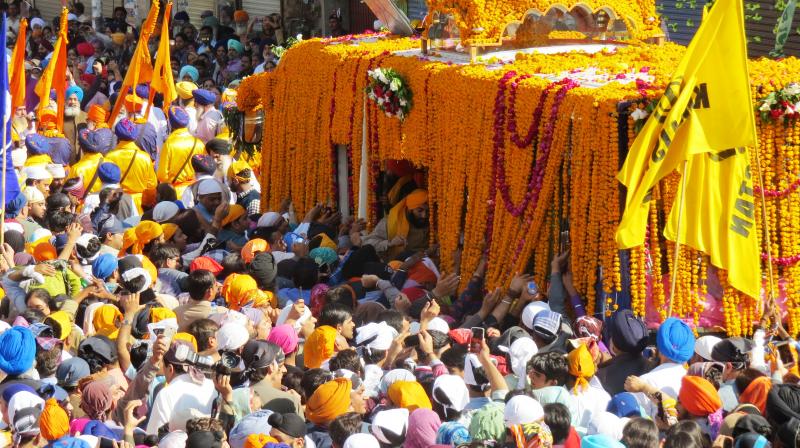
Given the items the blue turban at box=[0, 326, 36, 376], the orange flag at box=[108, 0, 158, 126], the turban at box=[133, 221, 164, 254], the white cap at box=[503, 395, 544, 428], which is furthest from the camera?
the orange flag at box=[108, 0, 158, 126]

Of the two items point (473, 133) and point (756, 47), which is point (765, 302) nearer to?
point (473, 133)

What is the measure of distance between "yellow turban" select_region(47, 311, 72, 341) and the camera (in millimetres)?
1602

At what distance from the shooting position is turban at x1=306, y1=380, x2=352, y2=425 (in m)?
7.58

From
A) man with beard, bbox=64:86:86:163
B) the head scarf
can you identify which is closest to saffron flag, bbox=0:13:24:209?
man with beard, bbox=64:86:86:163

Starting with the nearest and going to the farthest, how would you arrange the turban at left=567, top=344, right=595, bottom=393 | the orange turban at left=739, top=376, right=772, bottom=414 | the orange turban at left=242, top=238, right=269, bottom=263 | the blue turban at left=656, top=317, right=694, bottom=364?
the orange turban at left=739, top=376, right=772, bottom=414 < the turban at left=567, top=344, right=595, bottom=393 < the blue turban at left=656, top=317, right=694, bottom=364 < the orange turban at left=242, top=238, right=269, bottom=263

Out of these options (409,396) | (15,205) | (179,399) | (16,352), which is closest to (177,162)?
(15,205)

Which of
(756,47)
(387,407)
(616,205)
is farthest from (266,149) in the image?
(387,407)

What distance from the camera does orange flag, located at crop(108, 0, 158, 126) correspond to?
16.2 metres

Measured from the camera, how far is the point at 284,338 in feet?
A: 29.1

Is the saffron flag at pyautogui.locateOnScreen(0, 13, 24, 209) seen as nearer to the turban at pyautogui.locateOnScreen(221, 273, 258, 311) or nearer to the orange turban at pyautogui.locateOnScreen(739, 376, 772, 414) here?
the turban at pyautogui.locateOnScreen(221, 273, 258, 311)

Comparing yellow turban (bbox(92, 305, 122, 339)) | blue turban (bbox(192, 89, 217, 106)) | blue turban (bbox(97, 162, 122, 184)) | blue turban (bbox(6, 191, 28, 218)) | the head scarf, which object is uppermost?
blue turban (bbox(192, 89, 217, 106))

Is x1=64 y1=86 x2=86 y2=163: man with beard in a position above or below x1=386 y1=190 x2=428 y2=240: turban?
above

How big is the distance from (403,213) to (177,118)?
4.19 metres

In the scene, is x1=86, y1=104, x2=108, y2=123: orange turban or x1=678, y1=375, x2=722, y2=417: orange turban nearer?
x1=678, y1=375, x2=722, y2=417: orange turban
